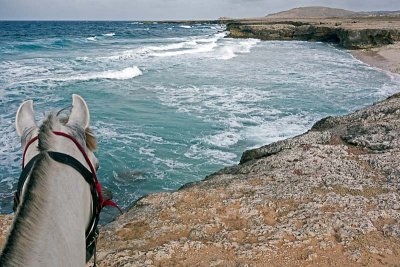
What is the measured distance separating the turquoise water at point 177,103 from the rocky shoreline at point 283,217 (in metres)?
4.79

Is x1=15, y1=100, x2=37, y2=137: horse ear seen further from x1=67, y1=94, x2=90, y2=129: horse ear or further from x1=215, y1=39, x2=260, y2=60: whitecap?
x1=215, y1=39, x2=260, y2=60: whitecap

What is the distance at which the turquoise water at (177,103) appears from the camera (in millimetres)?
12109

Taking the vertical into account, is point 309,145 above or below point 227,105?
above

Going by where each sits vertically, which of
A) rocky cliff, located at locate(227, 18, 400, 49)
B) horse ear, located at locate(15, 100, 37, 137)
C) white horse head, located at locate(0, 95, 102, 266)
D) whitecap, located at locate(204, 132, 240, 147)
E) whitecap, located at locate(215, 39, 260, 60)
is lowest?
whitecap, located at locate(204, 132, 240, 147)

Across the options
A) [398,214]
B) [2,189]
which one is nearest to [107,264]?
[398,214]

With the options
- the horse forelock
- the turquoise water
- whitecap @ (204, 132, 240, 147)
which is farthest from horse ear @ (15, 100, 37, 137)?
whitecap @ (204, 132, 240, 147)

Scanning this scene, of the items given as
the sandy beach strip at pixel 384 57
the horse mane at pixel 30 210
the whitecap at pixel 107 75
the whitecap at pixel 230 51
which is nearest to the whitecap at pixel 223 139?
the horse mane at pixel 30 210

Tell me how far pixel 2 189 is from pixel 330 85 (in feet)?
67.7

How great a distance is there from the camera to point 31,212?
157 cm

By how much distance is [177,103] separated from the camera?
1983 cm

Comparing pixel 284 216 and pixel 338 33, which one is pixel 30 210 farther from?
pixel 338 33

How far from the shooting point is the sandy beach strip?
32094 mm

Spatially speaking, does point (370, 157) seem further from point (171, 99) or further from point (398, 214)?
point (171, 99)

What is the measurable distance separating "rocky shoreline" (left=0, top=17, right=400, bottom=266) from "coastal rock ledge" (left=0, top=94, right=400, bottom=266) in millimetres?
12
